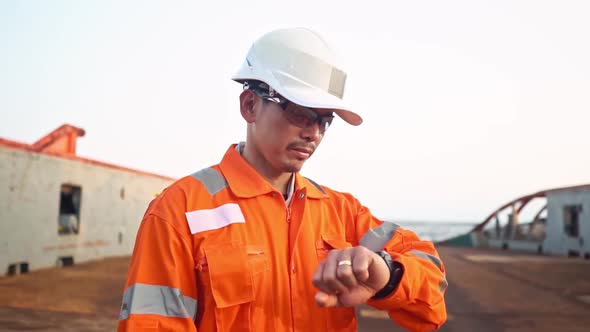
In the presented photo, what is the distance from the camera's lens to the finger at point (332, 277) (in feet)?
4.59

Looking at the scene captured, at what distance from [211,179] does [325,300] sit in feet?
2.46

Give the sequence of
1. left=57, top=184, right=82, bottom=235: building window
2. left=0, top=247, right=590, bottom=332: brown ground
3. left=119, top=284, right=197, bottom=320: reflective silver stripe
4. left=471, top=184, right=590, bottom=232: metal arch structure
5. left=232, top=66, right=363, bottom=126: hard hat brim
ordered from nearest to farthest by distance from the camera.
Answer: left=119, top=284, right=197, bottom=320: reflective silver stripe → left=232, top=66, right=363, bottom=126: hard hat brim → left=0, top=247, right=590, bottom=332: brown ground → left=57, top=184, right=82, bottom=235: building window → left=471, top=184, right=590, bottom=232: metal arch structure

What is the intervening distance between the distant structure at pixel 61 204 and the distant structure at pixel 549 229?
15391 mm

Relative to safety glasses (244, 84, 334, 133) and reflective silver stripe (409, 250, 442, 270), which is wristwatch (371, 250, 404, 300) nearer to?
reflective silver stripe (409, 250, 442, 270)

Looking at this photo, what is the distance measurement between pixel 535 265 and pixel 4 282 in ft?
43.3

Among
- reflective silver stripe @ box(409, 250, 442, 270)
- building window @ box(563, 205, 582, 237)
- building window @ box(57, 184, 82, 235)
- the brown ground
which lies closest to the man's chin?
reflective silver stripe @ box(409, 250, 442, 270)

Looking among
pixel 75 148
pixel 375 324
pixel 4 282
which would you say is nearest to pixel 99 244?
pixel 75 148

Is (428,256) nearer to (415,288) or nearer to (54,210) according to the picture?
(415,288)

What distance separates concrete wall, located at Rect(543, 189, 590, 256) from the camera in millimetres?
18359

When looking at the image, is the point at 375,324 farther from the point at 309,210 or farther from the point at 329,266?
the point at 329,266

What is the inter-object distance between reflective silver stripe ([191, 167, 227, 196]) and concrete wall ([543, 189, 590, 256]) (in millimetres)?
18974

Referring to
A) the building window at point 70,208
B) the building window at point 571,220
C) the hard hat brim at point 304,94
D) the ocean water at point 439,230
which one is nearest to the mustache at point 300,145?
the hard hat brim at point 304,94

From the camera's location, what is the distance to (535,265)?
15.0m

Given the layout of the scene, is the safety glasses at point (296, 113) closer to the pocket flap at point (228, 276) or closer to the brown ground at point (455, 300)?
the pocket flap at point (228, 276)
